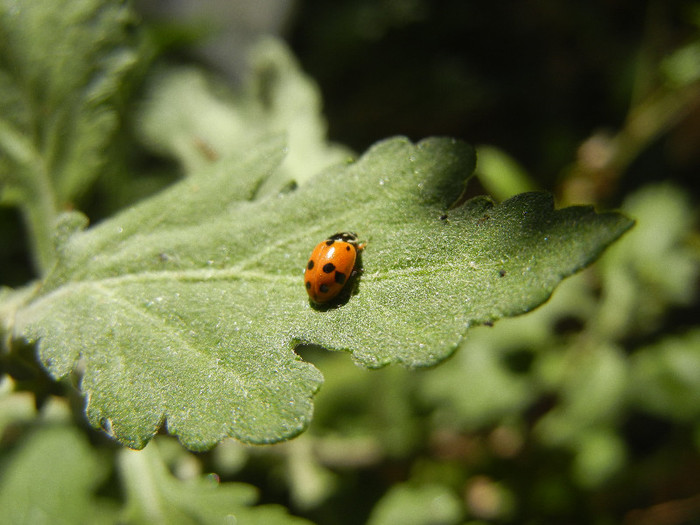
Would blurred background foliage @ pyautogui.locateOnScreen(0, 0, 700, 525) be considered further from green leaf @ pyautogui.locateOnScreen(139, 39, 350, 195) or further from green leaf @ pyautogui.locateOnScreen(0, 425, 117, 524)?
green leaf @ pyautogui.locateOnScreen(139, 39, 350, 195)

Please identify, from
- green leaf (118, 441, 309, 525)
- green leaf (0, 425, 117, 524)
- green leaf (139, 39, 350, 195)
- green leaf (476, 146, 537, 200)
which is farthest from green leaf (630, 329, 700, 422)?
green leaf (0, 425, 117, 524)

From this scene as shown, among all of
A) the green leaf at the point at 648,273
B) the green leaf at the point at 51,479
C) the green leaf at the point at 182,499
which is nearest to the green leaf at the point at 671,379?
the green leaf at the point at 648,273

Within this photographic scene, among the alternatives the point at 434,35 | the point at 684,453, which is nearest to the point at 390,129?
the point at 434,35

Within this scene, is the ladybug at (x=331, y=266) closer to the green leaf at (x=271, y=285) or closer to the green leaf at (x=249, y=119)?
the green leaf at (x=271, y=285)

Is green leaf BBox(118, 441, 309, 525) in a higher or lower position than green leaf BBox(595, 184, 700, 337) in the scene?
lower

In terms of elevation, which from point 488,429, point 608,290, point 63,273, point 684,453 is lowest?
point 488,429

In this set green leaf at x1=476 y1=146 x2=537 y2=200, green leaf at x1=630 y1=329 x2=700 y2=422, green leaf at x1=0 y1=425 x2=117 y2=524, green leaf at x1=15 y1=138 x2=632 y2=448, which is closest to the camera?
green leaf at x1=15 y1=138 x2=632 y2=448

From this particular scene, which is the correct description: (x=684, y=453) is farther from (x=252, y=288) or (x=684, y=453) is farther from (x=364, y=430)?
(x=252, y=288)
